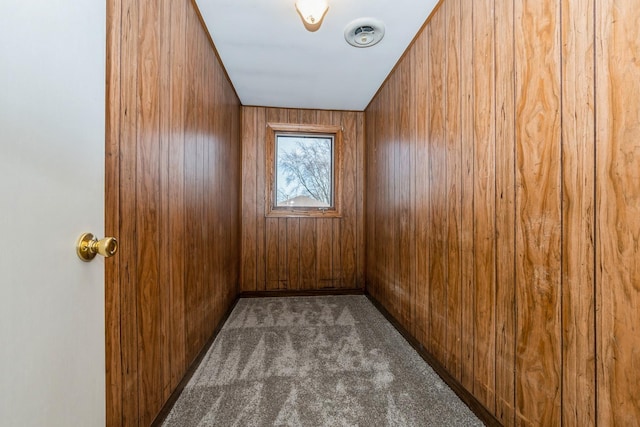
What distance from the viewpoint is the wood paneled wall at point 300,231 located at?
130 inches

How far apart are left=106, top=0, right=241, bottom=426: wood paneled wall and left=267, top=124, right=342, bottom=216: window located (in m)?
1.25

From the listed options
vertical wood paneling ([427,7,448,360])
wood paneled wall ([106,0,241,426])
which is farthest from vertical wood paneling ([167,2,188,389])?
vertical wood paneling ([427,7,448,360])

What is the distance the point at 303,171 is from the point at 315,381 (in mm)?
2387

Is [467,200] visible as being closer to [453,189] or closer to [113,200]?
[453,189]

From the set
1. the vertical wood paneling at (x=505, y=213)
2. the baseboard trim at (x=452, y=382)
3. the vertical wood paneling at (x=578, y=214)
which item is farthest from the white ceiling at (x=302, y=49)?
the baseboard trim at (x=452, y=382)

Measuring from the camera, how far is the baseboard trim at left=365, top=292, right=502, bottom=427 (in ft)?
4.26


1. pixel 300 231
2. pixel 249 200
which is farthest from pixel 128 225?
pixel 300 231

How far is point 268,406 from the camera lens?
143 centimetres

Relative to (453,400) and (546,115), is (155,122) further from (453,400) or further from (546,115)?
(453,400)

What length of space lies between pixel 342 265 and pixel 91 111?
9.59ft

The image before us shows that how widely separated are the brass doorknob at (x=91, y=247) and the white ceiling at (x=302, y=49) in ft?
5.28

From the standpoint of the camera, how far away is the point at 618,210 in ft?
2.57

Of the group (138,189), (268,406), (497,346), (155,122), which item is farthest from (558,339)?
(155,122)

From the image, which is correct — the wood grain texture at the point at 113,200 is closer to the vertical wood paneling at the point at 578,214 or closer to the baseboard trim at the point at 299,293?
the vertical wood paneling at the point at 578,214
